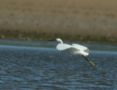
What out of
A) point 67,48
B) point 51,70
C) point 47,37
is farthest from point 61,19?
point 67,48

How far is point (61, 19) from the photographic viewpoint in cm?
4572

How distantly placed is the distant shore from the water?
4782mm

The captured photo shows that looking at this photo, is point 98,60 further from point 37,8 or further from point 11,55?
point 37,8

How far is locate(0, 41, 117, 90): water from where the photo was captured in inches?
992

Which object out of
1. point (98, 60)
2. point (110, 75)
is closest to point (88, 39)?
point (98, 60)

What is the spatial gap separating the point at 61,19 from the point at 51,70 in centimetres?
1616

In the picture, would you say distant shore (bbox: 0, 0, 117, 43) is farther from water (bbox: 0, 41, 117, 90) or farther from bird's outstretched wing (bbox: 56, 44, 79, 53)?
bird's outstretched wing (bbox: 56, 44, 79, 53)

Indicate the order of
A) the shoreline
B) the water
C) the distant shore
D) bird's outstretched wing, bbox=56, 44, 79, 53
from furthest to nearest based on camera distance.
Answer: the distant shore, the shoreline, bird's outstretched wing, bbox=56, 44, 79, 53, the water

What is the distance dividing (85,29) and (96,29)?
627 mm

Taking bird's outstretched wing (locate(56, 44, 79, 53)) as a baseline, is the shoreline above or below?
above

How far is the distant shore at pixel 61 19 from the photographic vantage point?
44031 millimetres

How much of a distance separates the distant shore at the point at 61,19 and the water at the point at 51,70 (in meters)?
4.78

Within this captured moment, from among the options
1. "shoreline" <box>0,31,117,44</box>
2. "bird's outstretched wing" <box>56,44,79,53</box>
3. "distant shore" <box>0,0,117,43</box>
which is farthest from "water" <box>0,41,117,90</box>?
"distant shore" <box>0,0,117,43</box>

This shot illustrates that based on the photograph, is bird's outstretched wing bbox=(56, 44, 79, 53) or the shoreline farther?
the shoreline
